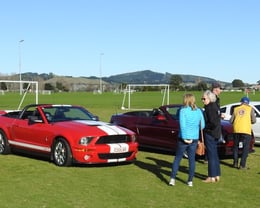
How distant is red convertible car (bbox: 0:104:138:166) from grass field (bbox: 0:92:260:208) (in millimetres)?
272

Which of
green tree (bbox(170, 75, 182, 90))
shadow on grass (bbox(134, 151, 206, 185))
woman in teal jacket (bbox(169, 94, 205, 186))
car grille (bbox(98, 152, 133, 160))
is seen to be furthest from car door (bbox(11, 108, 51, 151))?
green tree (bbox(170, 75, 182, 90))

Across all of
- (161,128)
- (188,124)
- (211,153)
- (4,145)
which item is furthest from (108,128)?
(4,145)

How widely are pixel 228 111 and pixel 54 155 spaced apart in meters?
6.16

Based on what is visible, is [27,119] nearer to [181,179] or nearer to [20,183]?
[20,183]

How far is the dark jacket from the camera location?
28.2 ft

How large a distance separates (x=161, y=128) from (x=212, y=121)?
3835 millimetres

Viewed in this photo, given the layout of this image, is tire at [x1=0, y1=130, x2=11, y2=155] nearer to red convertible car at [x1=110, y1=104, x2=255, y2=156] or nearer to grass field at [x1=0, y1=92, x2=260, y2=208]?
grass field at [x1=0, y1=92, x2=260, y2=208]

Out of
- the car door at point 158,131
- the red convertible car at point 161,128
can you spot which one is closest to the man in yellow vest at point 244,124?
the red convertible car at point 161,128

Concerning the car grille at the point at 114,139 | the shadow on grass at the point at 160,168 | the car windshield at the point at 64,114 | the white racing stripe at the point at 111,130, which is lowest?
Answer: the shadow on grass at the point at 160,168

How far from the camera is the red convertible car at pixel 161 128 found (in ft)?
37.1

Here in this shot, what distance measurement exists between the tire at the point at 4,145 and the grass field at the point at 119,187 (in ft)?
4.22

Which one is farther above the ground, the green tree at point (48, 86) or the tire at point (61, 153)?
the tire at point (61, 153)

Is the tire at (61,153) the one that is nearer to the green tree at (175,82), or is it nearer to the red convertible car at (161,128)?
the red convertible car at (161,128)

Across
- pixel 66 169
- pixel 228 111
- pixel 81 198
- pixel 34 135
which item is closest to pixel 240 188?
pixel 81 198
